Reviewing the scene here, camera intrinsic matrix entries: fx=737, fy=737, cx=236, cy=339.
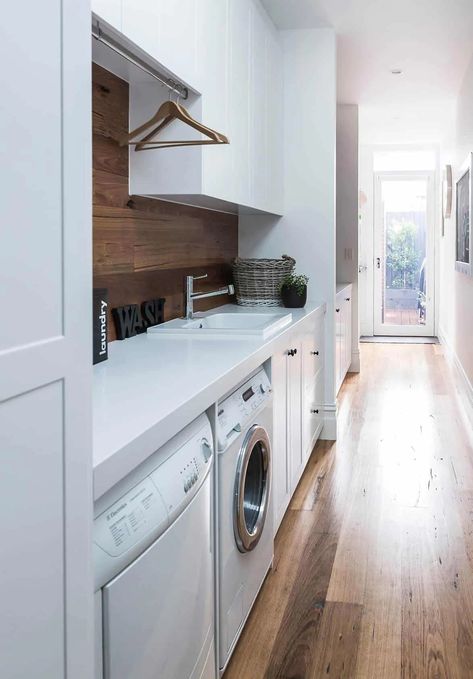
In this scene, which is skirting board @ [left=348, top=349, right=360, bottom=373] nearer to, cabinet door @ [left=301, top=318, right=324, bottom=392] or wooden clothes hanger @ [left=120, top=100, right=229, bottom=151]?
cabinet door @ [left=301, top=318, right=324, bottom=392]

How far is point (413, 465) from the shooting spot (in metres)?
3.93

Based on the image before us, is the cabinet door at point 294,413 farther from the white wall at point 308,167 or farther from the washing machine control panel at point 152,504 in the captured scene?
the washing machine control panel at point 152,504

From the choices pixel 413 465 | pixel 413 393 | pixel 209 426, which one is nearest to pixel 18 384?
pixel 209 426

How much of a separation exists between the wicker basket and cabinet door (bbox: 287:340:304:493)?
81cm

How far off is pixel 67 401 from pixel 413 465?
3.33 metres

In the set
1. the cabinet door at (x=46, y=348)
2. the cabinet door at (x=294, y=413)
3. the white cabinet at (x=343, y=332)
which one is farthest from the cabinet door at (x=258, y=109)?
the cabinet door at (x=46, y=348)

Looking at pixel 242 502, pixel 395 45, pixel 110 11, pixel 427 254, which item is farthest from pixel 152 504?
pixel 427 254

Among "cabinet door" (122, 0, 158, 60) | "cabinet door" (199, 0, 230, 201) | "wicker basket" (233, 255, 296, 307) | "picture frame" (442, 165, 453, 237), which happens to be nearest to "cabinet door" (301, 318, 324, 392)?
"wicker basket" (233, 255, 296, 307)

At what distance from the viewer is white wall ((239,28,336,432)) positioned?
4.37m

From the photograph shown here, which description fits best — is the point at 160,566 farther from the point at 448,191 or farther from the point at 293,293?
the point at 448,191

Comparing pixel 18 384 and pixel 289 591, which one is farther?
pixel 289 591

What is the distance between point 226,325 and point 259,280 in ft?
2.10

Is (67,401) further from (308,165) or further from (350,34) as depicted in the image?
(350,34)

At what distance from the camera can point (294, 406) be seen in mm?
3207
